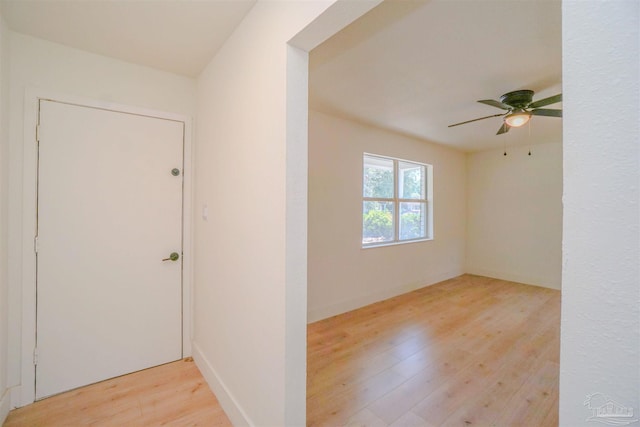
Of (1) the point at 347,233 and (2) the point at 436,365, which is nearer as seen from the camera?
(2) the point at 436,365

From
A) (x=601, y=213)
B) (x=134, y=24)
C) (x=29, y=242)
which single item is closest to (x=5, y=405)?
(x=29, y=242)

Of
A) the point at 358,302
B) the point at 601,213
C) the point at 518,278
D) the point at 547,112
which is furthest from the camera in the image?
the point at 518,278

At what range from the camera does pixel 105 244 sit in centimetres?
207

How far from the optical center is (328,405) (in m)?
1.86

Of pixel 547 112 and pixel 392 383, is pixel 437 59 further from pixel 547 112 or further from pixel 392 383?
pixel 392 383

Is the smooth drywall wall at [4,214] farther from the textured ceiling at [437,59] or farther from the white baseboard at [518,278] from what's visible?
the white baseboard at [518,278]

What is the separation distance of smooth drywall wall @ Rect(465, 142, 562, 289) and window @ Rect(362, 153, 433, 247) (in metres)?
1.40

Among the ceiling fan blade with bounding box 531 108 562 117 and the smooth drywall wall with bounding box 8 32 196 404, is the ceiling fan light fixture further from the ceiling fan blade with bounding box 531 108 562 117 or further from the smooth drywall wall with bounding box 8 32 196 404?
the smooth drywall wall with bounding box 8 32 196 404

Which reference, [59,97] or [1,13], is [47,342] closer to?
[59,97]

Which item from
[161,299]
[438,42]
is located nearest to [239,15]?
[438,42]

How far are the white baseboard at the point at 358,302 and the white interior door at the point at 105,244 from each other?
4.81ft

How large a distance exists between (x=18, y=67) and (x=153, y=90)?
772mm

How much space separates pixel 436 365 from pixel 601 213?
7.70 ft

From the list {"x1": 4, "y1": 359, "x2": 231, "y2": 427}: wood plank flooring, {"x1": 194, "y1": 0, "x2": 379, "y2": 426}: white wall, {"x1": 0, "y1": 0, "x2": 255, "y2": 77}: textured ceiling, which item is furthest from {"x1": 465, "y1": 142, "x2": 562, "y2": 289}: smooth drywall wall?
{"x1": 4, "y1": 359, "x2": 231, "y2": 427}: wood plank flooring
